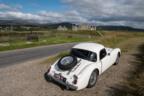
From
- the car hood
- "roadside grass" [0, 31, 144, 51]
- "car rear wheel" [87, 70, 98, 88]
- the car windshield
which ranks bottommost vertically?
"roadside grass" [0, 31, 144, 51]

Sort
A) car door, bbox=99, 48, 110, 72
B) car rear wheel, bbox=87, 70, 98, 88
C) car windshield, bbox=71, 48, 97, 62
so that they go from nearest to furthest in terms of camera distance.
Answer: car rear wheel, bbox=87, 70, 98, 88 → car windshield, bbox=71, 48, 97, 62 → car door, bbox=99, 48, 110, 72

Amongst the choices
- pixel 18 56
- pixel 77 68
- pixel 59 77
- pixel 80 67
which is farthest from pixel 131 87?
pixel 18 56

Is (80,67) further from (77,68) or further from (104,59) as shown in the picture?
(104,59)

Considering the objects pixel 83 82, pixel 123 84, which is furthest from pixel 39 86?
pixel 123 84

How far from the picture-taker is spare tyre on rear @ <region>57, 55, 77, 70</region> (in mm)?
7873

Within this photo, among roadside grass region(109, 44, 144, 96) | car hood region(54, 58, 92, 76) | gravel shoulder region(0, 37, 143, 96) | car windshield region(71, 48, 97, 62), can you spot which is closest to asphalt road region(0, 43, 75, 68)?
gravel shoulder region(0, 37, 143, 96)

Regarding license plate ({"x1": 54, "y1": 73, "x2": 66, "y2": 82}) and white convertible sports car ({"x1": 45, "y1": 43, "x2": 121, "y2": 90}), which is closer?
white convertible sports car ({"x1": 45, "y1": 43, "x2": 121, "y2": 90})

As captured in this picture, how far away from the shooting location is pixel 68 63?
795 centimetres

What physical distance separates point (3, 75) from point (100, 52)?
188 inches

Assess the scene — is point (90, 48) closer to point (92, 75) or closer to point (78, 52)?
point (78, 52)

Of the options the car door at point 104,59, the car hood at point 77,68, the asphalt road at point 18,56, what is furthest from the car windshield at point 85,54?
the asphalt road at point 18,56

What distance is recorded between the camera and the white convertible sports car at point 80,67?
741 centimetres

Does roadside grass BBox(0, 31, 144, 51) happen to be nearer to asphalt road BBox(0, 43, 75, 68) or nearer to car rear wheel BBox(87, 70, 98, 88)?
asphalt road BBox(0, 43, 75, 68)

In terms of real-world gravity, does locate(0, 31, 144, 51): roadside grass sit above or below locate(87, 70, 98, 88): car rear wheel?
below
